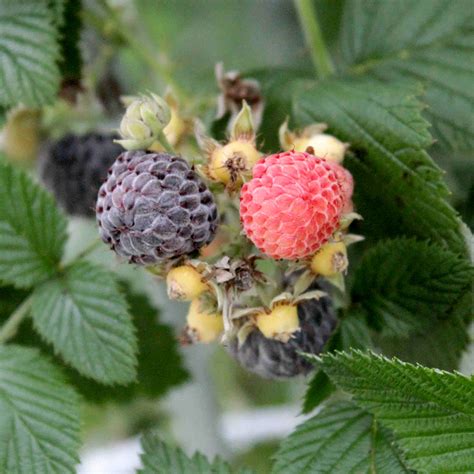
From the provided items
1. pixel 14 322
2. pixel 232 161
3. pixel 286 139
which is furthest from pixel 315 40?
pixel 14 322

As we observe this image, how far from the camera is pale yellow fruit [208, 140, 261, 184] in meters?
0.80

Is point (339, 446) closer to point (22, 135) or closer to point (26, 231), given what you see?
point (26, 231)

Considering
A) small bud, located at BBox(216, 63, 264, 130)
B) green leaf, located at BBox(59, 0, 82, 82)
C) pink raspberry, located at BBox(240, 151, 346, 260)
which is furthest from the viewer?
green leaf, located at BBox(59, 0, 82, 82)

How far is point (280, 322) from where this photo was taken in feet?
2.65

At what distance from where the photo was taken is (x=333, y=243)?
31.5 inches

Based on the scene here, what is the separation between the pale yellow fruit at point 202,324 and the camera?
0.83 meters

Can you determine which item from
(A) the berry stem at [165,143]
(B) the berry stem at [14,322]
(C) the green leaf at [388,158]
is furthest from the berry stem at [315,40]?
(B) the berry stem at [14,322]

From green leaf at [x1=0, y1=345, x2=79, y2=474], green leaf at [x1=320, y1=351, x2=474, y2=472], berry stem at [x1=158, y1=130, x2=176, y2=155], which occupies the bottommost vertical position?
green leaf at [x1=0, y1=345, x2=79, y2=474]

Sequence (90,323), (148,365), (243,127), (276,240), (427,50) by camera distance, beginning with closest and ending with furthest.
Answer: (276,240) < (243,127) < (90,323) < (427,50) < (148,365)

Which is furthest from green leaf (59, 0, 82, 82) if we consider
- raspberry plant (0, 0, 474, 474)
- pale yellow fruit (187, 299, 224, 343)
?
pale yellow fruit (187, 299, 224, 343)

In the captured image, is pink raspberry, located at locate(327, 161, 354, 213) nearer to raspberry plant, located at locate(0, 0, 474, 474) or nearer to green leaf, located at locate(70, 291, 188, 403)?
raspberry plant, located at locate(0, 0, 474, 474)

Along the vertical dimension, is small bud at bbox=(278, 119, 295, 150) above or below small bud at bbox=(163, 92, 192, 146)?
above

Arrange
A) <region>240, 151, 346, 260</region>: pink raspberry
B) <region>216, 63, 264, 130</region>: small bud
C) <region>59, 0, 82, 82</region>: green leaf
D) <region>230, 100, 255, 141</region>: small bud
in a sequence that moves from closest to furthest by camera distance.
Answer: <region>240, 151, 346, 260</region>: pink raspberry
<region>230, 100, 255, 141</region>: small bud
<region>216, 63, 264, 130</region>: small bud
<region>59, 0, 82, 82</region>: green leaf

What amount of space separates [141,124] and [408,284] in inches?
12.8
